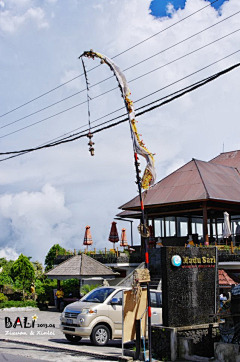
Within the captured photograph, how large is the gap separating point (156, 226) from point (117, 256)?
680 centimetres

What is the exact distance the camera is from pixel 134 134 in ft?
45.5

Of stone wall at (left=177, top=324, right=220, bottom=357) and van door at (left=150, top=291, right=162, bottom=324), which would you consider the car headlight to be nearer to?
van door at (left=150, top=291, right=162, bottom=324)

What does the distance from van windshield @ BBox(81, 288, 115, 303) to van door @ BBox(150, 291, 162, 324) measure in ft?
4.45

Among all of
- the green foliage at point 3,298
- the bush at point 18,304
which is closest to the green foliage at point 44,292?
the bush at point 18,304

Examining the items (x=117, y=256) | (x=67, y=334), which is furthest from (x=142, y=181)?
(x=117, y=256)

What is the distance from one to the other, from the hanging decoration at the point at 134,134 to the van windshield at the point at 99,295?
4736 mm

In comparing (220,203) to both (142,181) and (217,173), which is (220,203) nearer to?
(217,173)

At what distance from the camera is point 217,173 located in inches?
1371

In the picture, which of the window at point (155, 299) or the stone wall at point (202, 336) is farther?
the window at point (155, 299)

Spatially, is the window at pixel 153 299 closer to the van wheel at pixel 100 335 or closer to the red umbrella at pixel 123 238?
the van wheel at pixel 100 335

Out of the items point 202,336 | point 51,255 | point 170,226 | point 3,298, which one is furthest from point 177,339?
point 51,255

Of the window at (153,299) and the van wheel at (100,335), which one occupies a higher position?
the window at (153,299)

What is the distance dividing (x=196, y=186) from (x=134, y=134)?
18589 millimetres

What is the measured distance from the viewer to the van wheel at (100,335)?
15.5m
